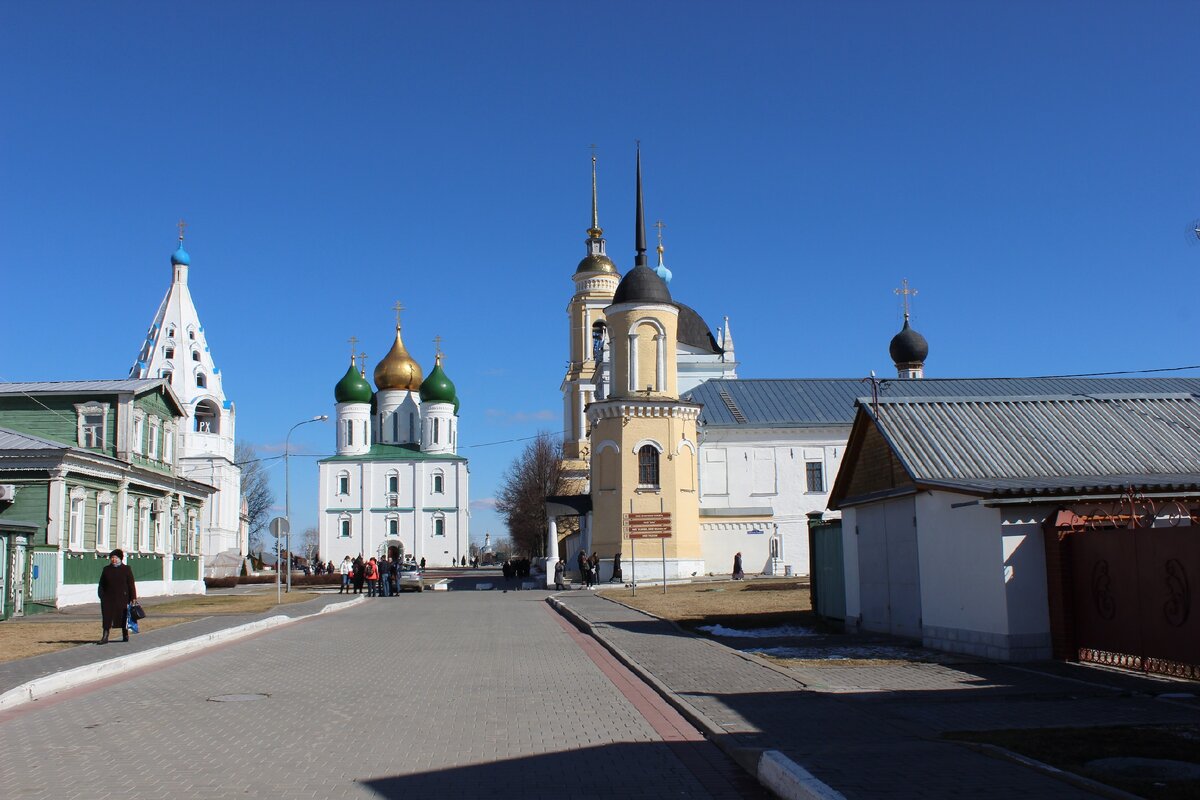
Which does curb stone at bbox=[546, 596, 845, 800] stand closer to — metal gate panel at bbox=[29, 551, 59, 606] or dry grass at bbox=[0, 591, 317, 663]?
dry grass at bbox=[0, 591, 317, 663]

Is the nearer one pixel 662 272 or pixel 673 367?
pixel 673 367

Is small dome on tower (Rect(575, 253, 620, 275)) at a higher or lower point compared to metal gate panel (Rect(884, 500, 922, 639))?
higher

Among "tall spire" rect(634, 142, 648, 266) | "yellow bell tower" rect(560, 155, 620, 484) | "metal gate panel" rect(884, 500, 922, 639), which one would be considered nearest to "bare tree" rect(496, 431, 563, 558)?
"yellow bell tower" rect(560, 155, 620, 484)

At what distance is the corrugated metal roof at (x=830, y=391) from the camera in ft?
168

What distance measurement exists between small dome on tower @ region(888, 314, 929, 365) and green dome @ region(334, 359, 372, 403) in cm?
4452

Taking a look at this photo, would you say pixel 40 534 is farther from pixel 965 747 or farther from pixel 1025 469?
pixel 965 747

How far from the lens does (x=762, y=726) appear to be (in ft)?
31.1

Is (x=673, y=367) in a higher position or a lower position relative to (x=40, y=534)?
higher

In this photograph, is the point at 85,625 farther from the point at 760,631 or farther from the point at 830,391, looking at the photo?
the point at 830,391

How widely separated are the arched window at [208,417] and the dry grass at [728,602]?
123 feet

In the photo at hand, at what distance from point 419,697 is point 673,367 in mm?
34542

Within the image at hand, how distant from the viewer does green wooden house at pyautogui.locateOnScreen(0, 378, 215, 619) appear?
29438 mm

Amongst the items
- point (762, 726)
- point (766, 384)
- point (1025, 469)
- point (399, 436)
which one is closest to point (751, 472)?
point (766, 384)

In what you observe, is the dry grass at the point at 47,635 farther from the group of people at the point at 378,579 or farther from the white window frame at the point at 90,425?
the group of people at the point at 378,579
